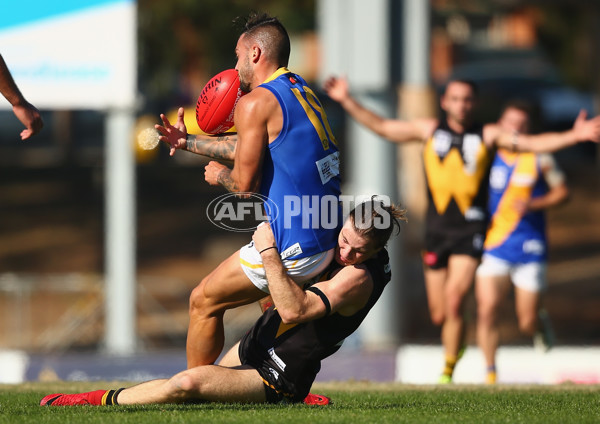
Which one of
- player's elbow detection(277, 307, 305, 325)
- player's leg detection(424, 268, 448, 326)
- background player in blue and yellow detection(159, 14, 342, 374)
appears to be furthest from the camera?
player's leg detection(424, 268, 448, 326)

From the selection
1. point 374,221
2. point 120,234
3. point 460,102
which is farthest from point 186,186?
point 374,221

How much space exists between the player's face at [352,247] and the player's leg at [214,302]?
22.9 inches

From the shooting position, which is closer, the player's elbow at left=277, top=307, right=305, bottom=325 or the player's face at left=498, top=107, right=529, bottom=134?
the player's elbow at left=277, top=307, right=305, bottom=325

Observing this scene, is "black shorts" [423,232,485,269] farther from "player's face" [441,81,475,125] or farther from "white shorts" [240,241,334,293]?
"white shorts" [240,241,334,293]

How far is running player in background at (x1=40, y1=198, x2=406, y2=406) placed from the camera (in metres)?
6.30

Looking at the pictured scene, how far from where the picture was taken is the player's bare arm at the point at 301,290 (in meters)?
6.28

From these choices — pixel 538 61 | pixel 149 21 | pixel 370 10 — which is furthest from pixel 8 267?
pixel 538 61

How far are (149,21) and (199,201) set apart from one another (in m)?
5.37

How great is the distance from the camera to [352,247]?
21.1 ft

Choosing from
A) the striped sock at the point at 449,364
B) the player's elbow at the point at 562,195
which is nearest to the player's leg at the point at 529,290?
the player's elbow at the point at 562,195

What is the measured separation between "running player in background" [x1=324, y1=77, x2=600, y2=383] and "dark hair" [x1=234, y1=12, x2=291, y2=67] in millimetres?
2695

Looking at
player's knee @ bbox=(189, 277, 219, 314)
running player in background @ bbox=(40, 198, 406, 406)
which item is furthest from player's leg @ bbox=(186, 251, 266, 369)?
running player in background @ bbox=(40, 198, 406, 406)

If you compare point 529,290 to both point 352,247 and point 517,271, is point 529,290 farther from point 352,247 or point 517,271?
point 352,247

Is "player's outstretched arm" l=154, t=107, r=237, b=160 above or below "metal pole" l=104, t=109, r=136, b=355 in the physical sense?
above
